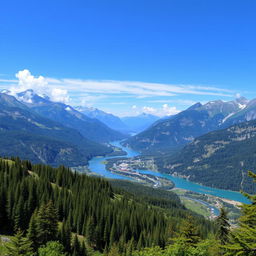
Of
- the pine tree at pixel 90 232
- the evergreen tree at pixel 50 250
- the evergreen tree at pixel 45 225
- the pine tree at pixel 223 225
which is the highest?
the pine tree at pixel 223 225

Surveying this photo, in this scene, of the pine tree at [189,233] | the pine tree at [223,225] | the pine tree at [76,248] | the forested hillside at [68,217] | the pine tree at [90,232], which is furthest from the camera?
the pine tree at [90,232]

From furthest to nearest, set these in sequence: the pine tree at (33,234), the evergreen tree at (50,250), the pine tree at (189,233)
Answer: the pine tree at (33,234)
the evergreen tree at (50,250)
the pine tree at (189,233)

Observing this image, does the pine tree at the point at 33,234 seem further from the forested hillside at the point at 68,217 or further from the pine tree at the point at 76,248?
the pine tree at the point at 76,248

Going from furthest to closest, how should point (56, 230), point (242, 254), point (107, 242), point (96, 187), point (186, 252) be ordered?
1. point (96, 187)
2. point (107, 242)
3. point (56, 230)
4. point (186, 252)
5. point (242, 254)

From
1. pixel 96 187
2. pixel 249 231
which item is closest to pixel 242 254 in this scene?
pixel 249 231

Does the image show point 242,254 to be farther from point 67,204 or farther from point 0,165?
point 0,165

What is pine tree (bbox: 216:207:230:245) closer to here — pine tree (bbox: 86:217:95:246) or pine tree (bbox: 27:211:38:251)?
pine tree (bbox: 86:217:95:246)

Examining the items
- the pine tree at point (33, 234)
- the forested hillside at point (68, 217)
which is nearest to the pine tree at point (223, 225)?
the forested hillside at point (68, 217)

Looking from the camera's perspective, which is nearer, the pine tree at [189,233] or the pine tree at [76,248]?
the pine tree at [189,233]
